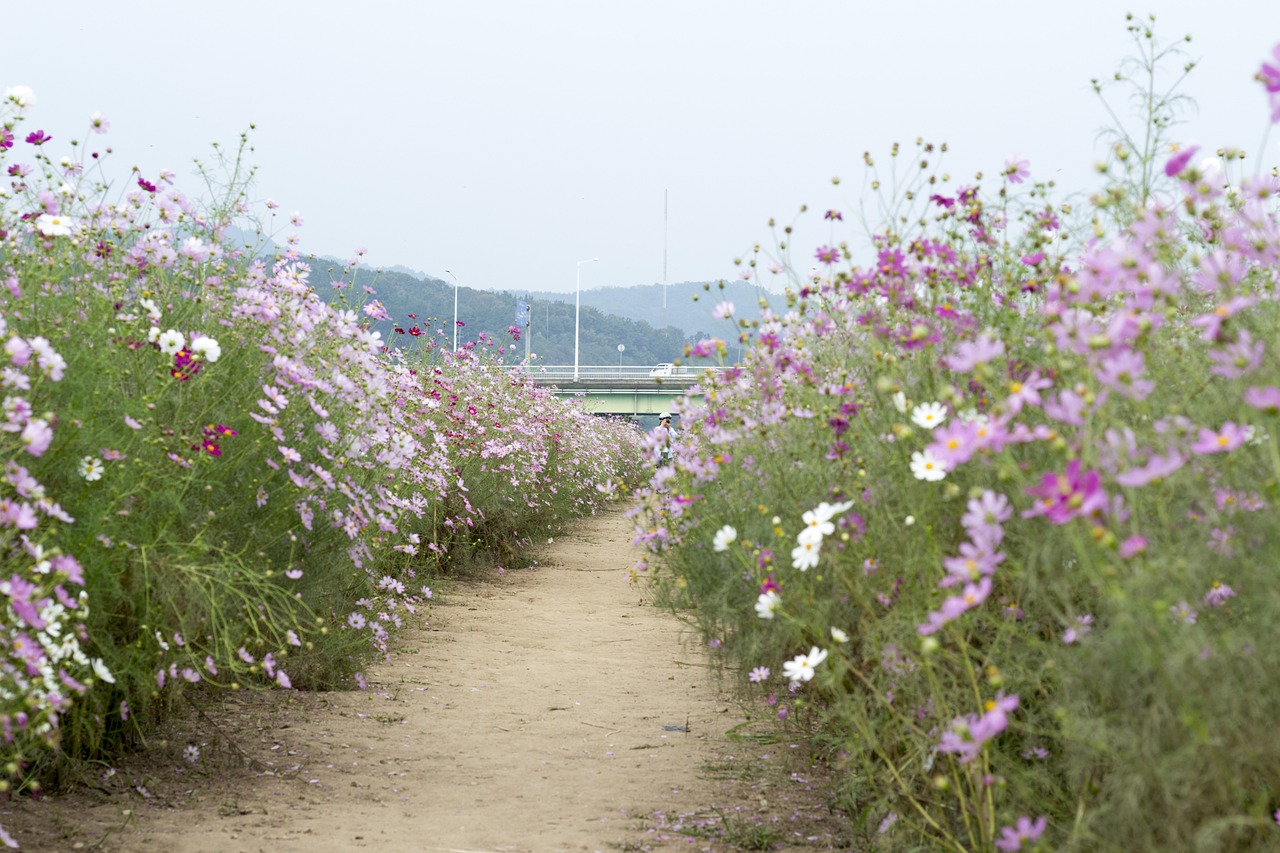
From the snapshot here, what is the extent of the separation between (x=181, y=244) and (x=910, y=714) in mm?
3286

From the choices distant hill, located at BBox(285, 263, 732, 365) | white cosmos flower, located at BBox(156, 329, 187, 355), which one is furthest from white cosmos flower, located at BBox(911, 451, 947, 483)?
distant hill, located at BBox(285, 263, 732, 365)

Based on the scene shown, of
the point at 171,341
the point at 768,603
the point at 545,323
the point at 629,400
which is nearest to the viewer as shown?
the point at 768,603

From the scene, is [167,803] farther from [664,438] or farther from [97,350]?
[664,438]

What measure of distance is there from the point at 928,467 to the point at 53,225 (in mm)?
3087

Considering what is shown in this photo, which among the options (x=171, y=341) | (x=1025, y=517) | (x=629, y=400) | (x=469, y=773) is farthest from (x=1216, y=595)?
(x=629, y=400)

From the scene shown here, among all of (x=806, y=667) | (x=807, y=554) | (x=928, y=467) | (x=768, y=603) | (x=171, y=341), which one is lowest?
(x=806, y=667)

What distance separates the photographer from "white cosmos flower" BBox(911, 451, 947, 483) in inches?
102

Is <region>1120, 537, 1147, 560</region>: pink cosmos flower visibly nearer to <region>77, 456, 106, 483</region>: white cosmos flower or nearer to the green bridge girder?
<region>77, 456, 106, 483</region>: white cosmos flower

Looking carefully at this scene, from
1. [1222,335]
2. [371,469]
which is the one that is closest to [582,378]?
[371,469]

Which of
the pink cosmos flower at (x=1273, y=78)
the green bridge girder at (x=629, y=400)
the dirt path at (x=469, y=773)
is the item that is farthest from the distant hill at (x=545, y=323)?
the pink cosmos flower at (x=1273, y=78)

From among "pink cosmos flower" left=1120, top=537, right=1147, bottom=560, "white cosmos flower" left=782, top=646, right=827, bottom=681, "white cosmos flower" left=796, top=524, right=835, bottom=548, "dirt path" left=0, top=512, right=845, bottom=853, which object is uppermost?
"pink cosmos flower" left=1120, top=537, right=1147, bottom=560

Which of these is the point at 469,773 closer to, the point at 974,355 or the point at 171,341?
the point at 171,341

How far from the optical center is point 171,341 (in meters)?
3.99

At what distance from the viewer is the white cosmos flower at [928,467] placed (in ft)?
8.46
